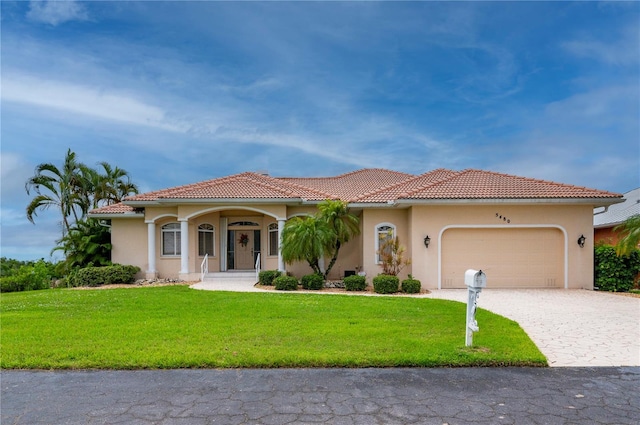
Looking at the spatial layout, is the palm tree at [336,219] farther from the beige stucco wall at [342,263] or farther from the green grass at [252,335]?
the green grass at [252,335]

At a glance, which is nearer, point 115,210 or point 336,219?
point 336,219

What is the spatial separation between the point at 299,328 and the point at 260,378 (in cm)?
280

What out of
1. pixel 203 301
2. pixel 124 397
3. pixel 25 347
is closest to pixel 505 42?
pixel 203 301

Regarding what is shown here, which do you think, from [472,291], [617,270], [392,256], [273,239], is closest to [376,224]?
[392,256]

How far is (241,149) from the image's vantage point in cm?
1992

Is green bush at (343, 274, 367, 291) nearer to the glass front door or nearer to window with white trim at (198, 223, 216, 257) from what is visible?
the glass front door

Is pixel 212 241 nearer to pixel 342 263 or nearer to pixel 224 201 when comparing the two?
pixel 224 201

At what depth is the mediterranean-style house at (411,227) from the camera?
15633 mm

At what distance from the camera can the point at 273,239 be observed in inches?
784

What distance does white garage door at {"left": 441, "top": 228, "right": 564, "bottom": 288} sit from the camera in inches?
624

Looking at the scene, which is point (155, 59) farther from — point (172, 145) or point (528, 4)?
point (528, 4)

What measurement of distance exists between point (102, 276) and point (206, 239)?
4881 millimetres

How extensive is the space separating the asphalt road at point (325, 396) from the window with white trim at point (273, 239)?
14089 mm

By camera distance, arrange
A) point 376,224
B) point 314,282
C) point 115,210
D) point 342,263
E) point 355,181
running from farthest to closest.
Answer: point 355,181
point 115,210
point 342,263
point 376,224
point 314,282
